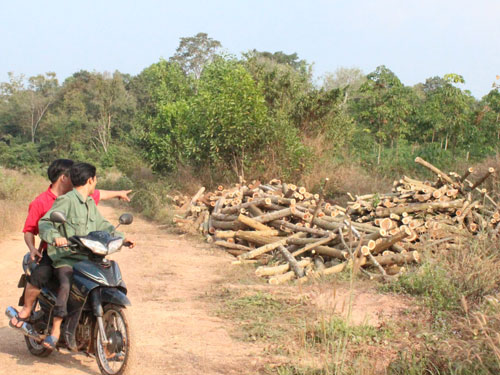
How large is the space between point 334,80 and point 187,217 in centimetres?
4745

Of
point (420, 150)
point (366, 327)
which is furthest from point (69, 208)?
point (420, 150)

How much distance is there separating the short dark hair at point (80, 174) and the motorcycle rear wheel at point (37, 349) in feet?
5.10

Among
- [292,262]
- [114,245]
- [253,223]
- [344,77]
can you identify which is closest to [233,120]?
[253,223]

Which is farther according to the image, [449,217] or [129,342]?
[449,217]

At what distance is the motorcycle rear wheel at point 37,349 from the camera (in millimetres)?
4930

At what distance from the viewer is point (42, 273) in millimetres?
4578

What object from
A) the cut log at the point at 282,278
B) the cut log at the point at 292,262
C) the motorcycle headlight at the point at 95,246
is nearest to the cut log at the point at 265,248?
the cut log at the point at 292,262

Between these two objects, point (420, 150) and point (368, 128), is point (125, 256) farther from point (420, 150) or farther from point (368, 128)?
point (368, 128)

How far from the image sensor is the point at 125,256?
409 inches

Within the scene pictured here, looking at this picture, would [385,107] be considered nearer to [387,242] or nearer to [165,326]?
[387,242]

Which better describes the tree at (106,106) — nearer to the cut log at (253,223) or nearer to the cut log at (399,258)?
the cut log at (253,223)

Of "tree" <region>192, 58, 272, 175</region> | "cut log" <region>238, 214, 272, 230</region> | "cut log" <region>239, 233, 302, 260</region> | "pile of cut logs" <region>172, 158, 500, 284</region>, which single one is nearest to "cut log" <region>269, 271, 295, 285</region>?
"pile of cut logs" <region>172, 158, 500, 284</region>

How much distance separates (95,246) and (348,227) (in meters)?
3.80

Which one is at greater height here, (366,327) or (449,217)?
(449,217)
